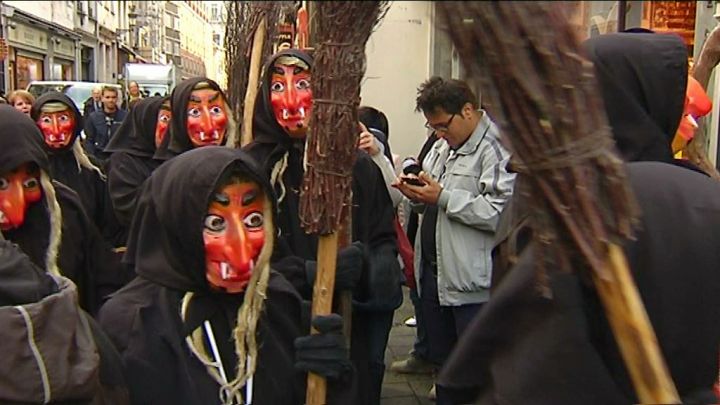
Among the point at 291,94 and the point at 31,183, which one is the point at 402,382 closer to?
the point at 291,94

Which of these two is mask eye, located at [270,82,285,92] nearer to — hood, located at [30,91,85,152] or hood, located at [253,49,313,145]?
hood, located at [253,49,313,145]

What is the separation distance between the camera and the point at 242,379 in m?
2.42

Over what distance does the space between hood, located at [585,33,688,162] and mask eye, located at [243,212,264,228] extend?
1.13m

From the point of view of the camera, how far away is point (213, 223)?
2.38 metres

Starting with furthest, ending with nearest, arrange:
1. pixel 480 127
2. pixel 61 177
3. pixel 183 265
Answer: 1. pixel 61 177
2. pixel 480 127
3. pixel 183 265

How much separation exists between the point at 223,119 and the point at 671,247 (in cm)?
357

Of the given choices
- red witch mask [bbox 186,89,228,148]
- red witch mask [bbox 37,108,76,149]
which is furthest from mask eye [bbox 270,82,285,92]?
red witch mask [bbox 37,108,76,149]

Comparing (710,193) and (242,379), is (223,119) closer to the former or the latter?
(242,379)

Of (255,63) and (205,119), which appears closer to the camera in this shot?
(205,119)

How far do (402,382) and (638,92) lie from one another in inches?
158

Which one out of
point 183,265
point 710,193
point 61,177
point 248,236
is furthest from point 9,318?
point 61,177

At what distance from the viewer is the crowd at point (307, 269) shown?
1.50m

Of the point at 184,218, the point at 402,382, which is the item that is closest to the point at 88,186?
the point at 402,382

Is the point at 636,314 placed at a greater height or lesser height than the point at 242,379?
greater
